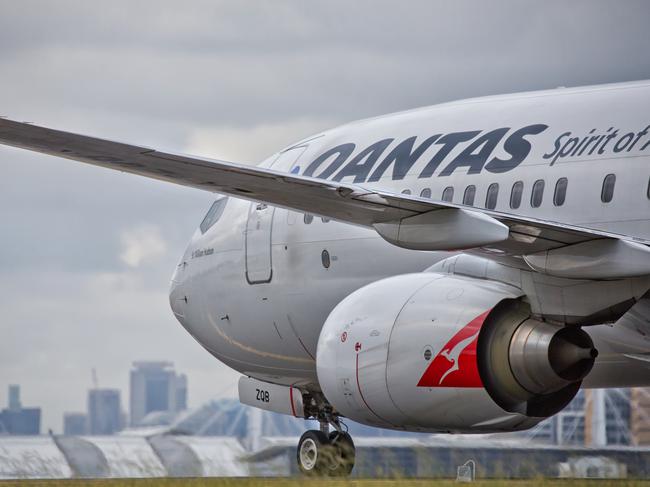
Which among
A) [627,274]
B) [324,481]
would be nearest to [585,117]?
[627,274]

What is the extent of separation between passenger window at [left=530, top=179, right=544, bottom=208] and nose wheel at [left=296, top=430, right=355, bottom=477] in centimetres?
481

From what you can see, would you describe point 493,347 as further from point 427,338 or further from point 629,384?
point 629,384

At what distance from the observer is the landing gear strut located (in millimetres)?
19516

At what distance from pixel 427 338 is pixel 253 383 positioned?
651 centimetres

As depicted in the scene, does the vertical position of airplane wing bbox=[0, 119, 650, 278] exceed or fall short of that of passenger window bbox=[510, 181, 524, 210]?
it falls short


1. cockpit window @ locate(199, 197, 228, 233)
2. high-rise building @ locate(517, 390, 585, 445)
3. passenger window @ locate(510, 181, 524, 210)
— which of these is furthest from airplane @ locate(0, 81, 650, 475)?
high-rise building @ locate(517, 390, 585, 445)

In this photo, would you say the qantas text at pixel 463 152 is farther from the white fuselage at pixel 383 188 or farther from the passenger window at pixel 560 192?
the passenger window at pixel 560 192

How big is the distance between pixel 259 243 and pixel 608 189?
5.84 m

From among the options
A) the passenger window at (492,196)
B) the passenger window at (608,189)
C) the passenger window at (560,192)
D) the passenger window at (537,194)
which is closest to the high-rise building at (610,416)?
the passenger window at (492,196)

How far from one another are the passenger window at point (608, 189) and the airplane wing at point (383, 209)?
1786 millimetres

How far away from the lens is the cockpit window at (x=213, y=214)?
2134 cm

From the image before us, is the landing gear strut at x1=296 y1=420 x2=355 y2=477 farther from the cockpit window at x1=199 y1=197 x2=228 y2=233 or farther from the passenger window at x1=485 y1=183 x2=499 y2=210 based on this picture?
the passenger window at x1=485 y1=183 x2=499 y2=210

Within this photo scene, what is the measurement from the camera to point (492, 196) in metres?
16.7

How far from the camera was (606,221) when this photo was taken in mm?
15305
